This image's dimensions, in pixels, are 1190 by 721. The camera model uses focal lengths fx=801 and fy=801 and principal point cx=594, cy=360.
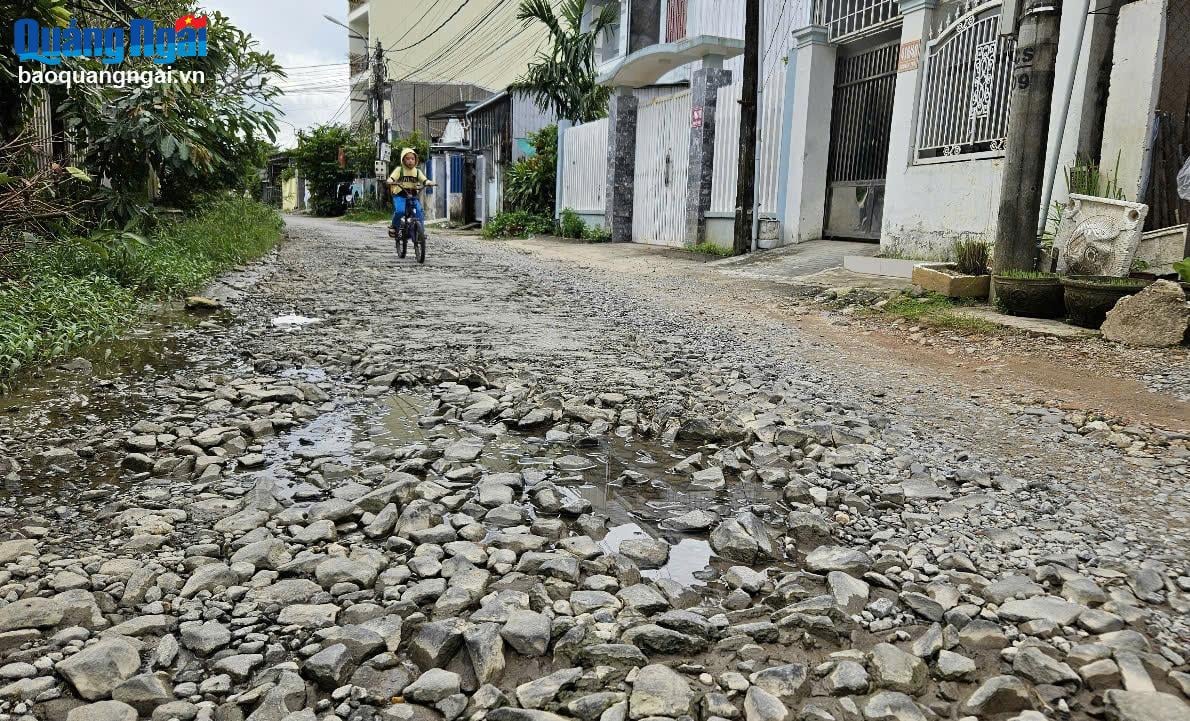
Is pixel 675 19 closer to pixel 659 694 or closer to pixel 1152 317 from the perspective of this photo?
pixel 1152 317

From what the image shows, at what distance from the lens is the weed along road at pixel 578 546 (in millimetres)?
1460

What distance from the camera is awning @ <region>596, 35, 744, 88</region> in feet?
38.7

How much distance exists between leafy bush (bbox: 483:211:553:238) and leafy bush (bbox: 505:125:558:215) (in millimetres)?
702

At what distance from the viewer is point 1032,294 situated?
17.0 feet

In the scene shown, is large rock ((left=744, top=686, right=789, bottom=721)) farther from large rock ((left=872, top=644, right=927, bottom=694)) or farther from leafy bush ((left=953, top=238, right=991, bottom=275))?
leafy bush ((left=953, top=238, right=991, bottom=275))

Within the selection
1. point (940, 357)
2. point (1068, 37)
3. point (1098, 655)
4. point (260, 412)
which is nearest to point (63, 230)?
point (260, 412)

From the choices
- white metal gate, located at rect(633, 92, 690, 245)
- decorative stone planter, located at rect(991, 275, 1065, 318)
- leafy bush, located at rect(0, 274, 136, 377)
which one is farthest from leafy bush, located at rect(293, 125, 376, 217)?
decorative stone planter, located at rect(991, 275, 1065, 318)

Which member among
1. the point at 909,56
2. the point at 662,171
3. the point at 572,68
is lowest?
the point at 662,171

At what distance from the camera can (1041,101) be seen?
532 centimetres

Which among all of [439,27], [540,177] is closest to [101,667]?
[540,177]

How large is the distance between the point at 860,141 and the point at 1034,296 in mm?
5162

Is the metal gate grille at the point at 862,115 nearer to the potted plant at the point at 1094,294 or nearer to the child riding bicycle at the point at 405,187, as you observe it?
the potted plant at the point at 1094,294

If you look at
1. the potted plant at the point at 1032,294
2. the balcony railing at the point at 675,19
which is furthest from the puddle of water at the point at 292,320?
the balcony railing at the point at 675,19

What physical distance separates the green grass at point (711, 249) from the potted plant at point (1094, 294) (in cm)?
607
